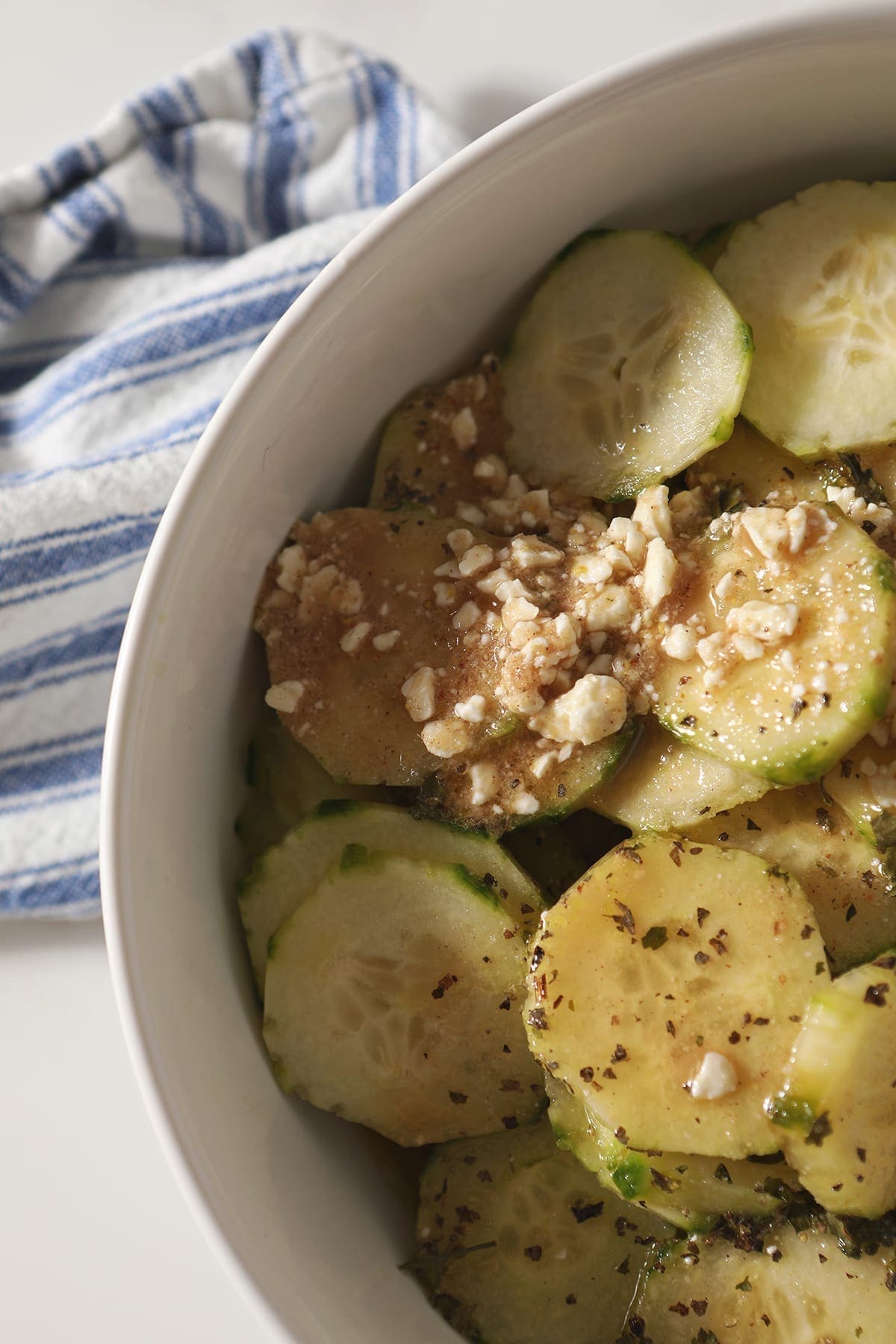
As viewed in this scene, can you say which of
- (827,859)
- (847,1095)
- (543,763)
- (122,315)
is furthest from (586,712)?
(122,315)

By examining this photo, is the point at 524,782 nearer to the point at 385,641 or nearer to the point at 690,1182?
the point at 385,641

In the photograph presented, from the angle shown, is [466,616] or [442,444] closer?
[466,616]

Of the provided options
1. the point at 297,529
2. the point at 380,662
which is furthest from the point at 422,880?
the point at 297,529

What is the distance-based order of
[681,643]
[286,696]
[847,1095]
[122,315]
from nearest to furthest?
[847,1095]
[681,643]
[286,696]
[122,315]

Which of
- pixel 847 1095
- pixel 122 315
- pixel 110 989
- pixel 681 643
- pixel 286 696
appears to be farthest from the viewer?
pixel 122 315

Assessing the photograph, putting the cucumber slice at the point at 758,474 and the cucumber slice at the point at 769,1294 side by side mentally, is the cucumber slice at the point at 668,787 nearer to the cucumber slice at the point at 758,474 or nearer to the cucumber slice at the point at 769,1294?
the cucumber slice at the point at 758,474
